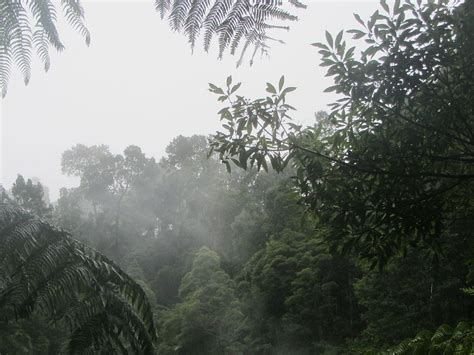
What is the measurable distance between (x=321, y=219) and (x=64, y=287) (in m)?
1.73

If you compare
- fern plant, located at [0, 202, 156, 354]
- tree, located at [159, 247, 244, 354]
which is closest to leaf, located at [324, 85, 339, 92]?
fern plant, located at [0, 202, 156, 354]

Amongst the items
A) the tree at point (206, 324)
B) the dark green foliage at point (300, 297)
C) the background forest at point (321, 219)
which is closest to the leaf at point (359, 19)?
the background forest at point (321, 219)

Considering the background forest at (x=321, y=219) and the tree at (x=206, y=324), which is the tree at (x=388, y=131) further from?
the tree at (x=206, y=324)

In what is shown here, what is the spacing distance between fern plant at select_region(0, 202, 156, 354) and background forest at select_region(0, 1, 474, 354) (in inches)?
1.3

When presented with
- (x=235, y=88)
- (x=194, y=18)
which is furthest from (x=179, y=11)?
(x=235, y=88)

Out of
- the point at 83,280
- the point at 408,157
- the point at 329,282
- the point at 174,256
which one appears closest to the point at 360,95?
the point at 408,157

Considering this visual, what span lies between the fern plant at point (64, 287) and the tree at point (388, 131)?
4.02ft

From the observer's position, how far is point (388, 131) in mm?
2744

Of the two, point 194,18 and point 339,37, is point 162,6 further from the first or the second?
point 339,37

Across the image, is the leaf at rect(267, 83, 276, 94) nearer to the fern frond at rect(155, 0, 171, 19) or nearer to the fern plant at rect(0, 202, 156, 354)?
the fern frond at rect(155, 0, 171, 19)

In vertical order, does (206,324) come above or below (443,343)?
below

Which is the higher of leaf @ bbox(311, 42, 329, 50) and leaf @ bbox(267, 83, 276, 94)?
Answer: leaf @ bbox(311, 42, 329, 50)

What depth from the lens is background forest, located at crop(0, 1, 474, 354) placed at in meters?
2.62

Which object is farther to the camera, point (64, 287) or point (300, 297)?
point (300, 297)
